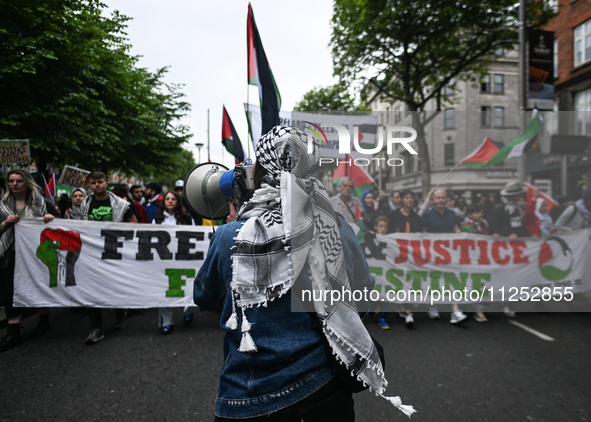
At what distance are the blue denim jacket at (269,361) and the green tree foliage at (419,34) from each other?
45.6 feet

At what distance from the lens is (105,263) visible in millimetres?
4875

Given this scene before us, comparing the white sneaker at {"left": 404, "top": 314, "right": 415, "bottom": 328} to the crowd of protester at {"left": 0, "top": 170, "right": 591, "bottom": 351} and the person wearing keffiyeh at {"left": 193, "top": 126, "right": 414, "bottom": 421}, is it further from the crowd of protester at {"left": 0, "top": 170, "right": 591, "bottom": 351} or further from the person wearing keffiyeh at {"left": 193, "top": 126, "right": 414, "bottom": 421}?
the person wearing keffiyeh at {"left": 193, "top": 126, "right": 414, "bottom": 421}

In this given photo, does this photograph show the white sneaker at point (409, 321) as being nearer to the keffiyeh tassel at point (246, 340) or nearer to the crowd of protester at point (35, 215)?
the crowd of protester at point (35, 215)

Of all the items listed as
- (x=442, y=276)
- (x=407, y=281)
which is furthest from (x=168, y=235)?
(x=442, y=276)

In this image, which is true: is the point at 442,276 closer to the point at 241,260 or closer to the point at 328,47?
the point at 241,260

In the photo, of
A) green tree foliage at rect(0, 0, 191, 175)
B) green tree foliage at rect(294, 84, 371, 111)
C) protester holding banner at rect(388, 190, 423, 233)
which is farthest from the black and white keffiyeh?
green tree foliage at rect(294, 84, 371, 111)

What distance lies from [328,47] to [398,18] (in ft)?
10.1

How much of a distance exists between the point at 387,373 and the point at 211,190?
105 inches

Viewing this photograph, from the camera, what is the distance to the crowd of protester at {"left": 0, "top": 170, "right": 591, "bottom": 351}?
451 centimetres

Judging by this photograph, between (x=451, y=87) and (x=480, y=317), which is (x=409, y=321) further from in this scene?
(x=451, y=87)

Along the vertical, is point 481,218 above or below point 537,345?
above

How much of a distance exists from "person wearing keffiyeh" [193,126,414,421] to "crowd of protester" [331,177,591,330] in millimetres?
3653

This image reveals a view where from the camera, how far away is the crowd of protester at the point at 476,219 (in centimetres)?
514

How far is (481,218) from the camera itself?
5.58m
